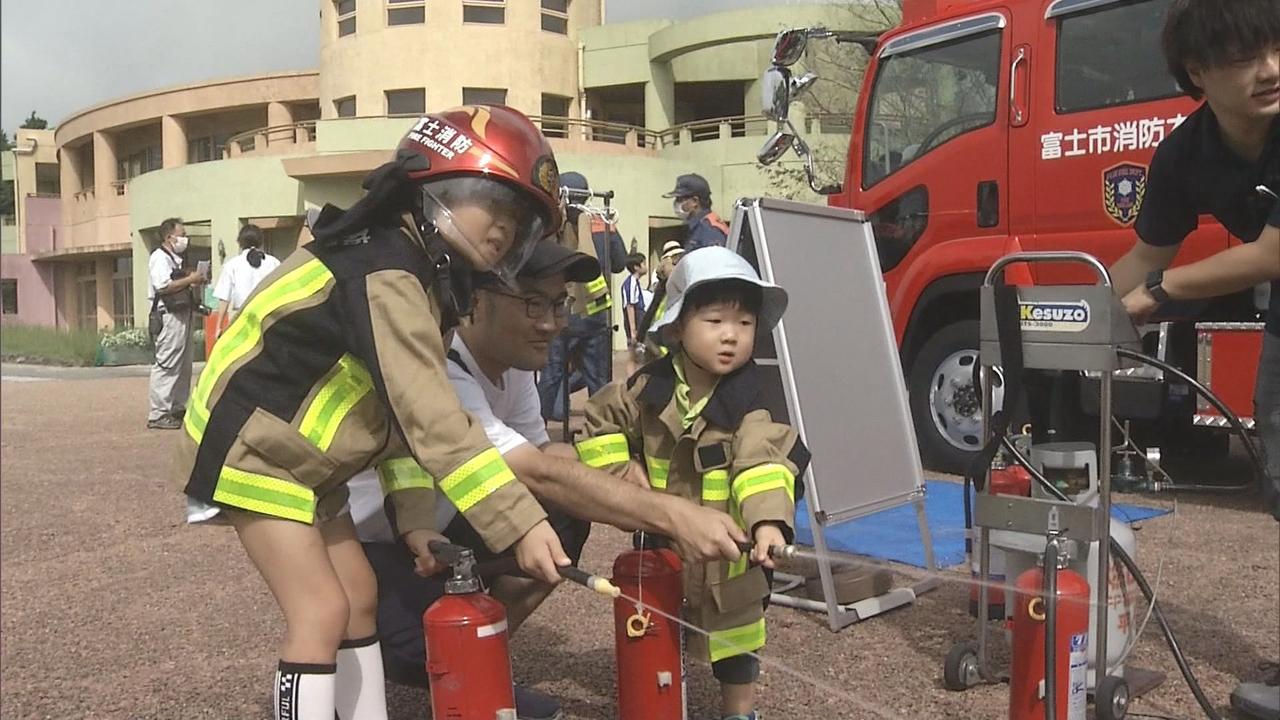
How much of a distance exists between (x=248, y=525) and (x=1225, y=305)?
527cm

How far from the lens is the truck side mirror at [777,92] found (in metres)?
6.09

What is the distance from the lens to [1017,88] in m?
6.29

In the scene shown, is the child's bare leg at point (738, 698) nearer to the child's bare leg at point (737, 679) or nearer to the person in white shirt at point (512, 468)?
the child's bare leg at point (737, 679)

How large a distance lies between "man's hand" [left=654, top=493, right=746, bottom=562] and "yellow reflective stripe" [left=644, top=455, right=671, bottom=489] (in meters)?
0.59

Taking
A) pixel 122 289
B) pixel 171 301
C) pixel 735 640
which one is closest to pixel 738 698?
pixel 735 640

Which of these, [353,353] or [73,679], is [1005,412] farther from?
[73,679]

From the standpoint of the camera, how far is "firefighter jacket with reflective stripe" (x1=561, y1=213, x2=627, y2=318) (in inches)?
260

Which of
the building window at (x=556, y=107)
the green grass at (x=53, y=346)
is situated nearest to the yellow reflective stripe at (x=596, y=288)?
the green grass at (x=53, y=346)

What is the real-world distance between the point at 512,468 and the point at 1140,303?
1.63 m

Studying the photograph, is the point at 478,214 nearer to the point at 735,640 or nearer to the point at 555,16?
the point at 735,640

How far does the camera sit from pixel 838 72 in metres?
10.2

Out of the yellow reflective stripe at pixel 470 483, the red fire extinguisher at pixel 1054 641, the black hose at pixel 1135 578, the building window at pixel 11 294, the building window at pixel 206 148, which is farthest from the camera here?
the building window at pixel 11 294

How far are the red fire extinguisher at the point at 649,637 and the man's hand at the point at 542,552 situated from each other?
56 cm

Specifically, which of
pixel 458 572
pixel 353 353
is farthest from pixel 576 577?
pixel 353 353
